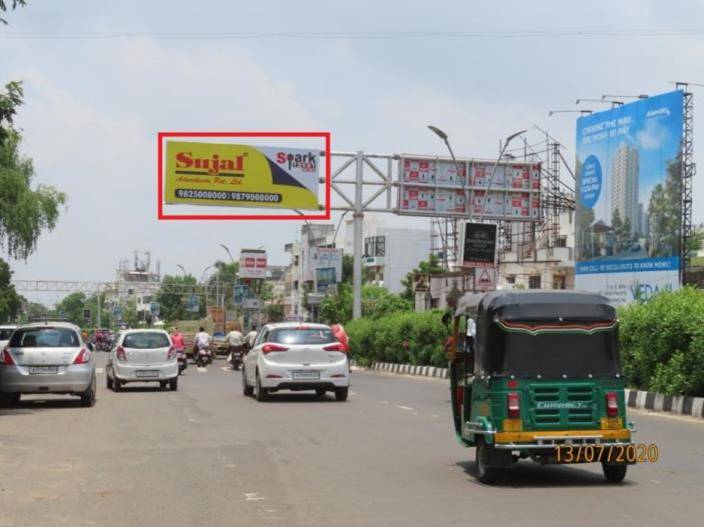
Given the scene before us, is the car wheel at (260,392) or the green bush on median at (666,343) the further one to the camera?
the car wheel at (260,392)

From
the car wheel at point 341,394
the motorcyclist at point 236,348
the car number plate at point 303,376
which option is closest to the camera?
the car number plate at point 303,376

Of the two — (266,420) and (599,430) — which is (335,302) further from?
(599,430)

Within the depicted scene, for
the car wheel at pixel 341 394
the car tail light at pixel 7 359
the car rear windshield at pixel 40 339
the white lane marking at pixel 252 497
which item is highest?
the car rear windshield at pixel 40 339

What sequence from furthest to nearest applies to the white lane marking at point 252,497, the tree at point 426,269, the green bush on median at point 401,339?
the tree at point 426,269 < the green bush on median at point 401,339 < the white lane marking at point 252,497

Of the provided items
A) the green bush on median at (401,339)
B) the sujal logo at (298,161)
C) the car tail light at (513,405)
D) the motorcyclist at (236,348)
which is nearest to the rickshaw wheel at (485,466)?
the car tail light at (513,405)

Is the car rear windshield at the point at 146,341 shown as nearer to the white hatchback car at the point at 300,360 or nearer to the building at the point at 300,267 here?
the white hatchback car at the point at 300,360

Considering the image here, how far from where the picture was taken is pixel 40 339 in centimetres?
2311

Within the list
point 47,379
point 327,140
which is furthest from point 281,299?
point 47,379

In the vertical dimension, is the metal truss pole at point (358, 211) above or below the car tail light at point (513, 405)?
above

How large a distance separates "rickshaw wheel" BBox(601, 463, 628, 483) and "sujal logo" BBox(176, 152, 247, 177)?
38.3 m

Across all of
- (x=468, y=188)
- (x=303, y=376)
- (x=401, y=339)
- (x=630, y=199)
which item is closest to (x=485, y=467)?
(x=303, y=376)

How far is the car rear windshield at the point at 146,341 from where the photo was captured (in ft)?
93.4

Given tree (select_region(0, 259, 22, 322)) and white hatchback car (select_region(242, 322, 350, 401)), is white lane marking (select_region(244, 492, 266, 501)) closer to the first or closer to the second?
white hatchback car (select_region(242, 322, 350, 401))

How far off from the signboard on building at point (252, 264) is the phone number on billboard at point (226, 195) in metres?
38.0
